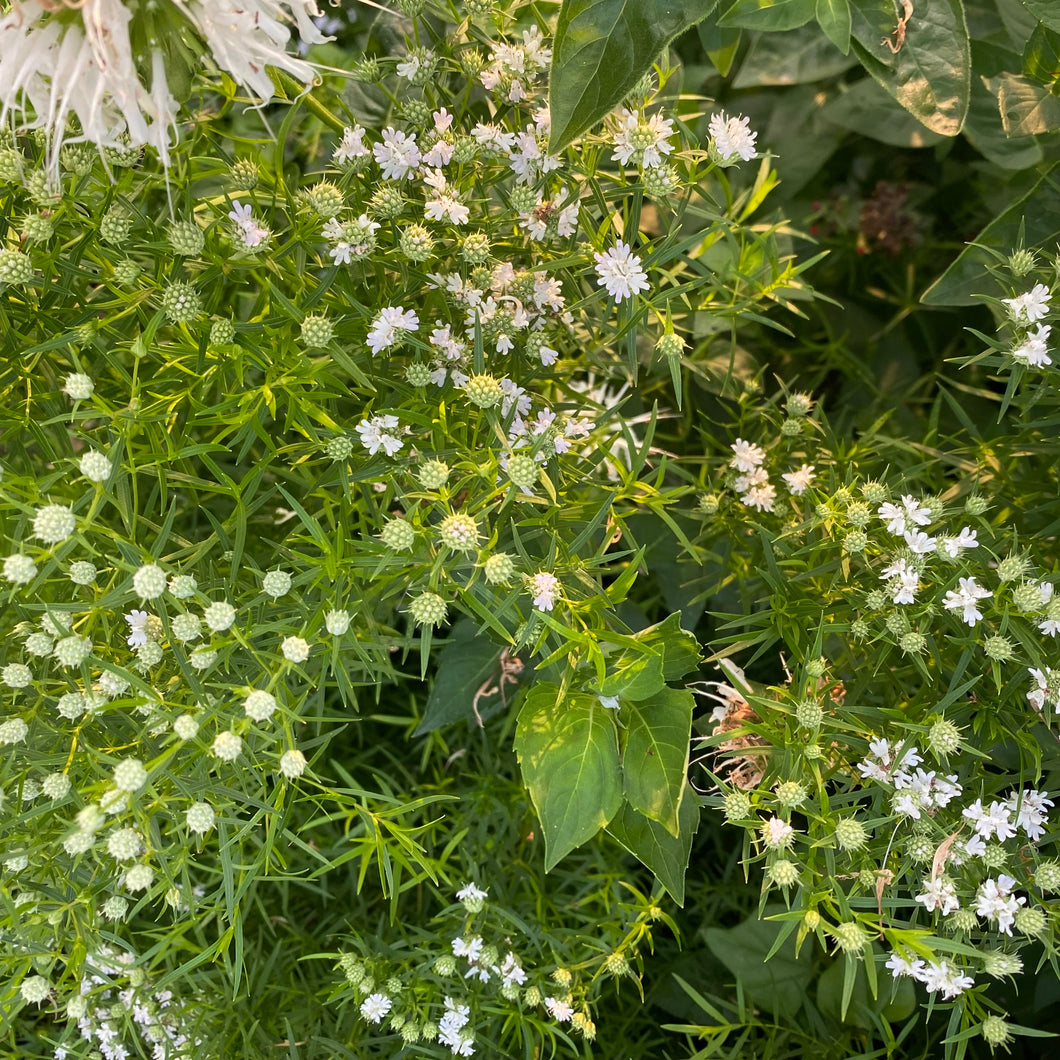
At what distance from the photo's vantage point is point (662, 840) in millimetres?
578

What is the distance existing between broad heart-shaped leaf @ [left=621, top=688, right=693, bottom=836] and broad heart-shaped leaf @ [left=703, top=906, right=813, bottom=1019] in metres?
0.27

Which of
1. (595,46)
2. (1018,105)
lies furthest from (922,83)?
(595,46)

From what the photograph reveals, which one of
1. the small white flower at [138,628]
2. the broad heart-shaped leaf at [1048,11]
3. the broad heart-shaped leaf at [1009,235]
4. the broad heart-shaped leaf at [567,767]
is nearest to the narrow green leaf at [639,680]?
the broad heart-shaped leaf at [567,767]

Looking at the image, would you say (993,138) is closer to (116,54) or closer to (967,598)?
(967,598)

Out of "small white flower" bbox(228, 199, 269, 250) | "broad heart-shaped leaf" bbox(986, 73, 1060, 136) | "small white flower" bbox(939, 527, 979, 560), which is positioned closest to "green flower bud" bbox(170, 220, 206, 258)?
"small white flower" bbox(228, 199, 269, 250)

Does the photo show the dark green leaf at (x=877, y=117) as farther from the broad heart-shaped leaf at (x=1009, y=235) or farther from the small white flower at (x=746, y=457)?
the small white flower at (x=746, y=457)

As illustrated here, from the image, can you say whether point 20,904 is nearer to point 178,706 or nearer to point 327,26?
point 178,706

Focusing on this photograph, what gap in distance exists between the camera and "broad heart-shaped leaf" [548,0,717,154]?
479 mm

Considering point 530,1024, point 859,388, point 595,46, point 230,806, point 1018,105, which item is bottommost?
point 530,1024

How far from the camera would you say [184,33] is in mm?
441

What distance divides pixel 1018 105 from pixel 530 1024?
813 millimetres

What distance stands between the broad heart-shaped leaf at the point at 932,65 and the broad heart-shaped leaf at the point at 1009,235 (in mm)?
90

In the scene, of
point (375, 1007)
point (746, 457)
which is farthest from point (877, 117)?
point (375, 1007)

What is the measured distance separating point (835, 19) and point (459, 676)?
20.8 inches
